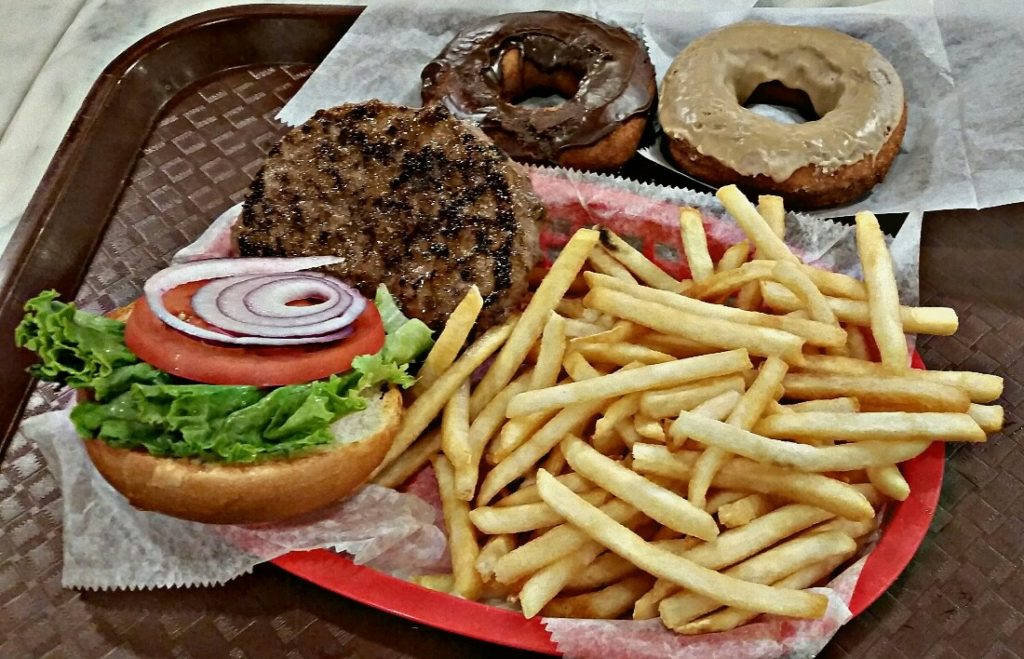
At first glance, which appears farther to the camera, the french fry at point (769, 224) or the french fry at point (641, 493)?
the french fry at point (769, 224)

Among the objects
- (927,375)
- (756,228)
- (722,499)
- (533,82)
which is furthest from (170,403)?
(533,82)

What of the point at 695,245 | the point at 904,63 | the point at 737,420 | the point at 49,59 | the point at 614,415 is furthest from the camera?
the point at 49,59

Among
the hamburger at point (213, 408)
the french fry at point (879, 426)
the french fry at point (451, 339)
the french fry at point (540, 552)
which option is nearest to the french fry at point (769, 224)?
the french fry at point (879, 426)

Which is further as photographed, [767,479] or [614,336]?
[614,336]

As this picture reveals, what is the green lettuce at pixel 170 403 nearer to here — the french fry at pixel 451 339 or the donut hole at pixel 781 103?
the french fry at pixel 451 339

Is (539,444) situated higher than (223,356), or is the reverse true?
(223,356)

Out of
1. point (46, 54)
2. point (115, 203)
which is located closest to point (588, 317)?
point (115, 203)

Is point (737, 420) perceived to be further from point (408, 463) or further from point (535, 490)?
point (408, 463)
